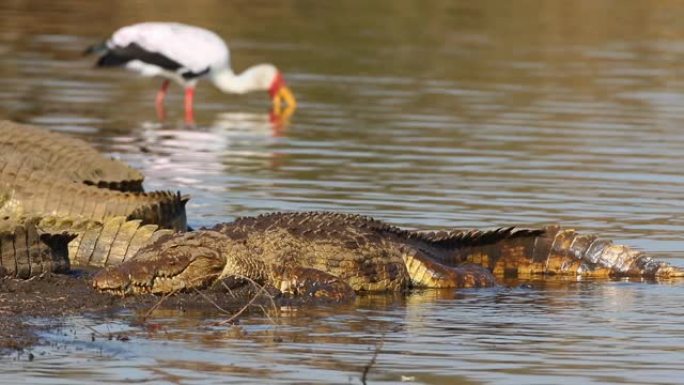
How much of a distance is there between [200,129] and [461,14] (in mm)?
13433

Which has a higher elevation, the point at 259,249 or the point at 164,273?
the point at 259,249

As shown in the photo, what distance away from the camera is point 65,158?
12242 millimetres

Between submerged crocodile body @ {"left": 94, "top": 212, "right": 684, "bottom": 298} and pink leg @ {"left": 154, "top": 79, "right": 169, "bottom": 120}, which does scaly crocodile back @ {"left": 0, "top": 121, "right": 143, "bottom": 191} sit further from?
pink leg @ {"left": 154, "top": 79, "right": 169, "bottom": 120}

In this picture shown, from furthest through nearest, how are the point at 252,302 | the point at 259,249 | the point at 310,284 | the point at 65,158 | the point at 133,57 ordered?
the point at 133,57 → the point at 65,158 → the point at 259,249 → the point at 310,284 → the point at 252,302

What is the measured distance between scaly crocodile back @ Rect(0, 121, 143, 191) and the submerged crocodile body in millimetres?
2486

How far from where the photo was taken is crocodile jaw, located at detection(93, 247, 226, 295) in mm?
8781

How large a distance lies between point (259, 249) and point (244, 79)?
11177 mm

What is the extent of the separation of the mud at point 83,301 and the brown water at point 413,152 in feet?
0.49

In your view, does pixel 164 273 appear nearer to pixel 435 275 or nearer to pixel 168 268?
pixel 168 268

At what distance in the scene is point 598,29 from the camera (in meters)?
28.8

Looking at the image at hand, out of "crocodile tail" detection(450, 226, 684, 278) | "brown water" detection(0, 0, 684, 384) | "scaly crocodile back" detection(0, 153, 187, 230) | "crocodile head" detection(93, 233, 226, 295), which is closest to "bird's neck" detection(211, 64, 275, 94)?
"brown water" detection(0, 0, 684, 384)

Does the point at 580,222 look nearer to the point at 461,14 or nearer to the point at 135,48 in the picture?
the point at 135,48

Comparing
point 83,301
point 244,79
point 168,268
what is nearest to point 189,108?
point 244,79

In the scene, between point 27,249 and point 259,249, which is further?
point 259,249
